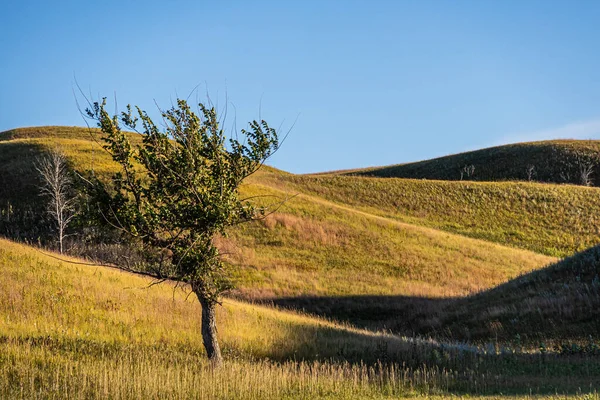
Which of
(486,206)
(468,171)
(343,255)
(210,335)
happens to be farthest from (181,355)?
(468,171)

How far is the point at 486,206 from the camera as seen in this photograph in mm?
68500

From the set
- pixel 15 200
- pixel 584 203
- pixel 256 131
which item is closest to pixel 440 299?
pixel 256 131

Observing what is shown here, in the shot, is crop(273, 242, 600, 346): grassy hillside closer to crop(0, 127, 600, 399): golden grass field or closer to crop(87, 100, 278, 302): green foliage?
crop(0, 127, 600, 399): golden grass field

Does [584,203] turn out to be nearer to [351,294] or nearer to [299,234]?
[299,234]

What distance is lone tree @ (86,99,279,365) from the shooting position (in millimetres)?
13320

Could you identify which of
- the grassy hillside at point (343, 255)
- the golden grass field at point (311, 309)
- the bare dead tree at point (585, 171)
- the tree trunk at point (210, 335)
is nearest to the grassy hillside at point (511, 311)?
the golden grass field at point (311, 309)

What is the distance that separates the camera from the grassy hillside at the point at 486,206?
2357 inches

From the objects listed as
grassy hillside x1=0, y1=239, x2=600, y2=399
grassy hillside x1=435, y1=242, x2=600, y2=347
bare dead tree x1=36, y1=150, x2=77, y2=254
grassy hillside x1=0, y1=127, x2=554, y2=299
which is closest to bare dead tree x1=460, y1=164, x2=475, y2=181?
grassy hillside x1=0, y1=127, x2=554, y2=299

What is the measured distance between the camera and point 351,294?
35.7 m

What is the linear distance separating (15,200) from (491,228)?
48.7 metres

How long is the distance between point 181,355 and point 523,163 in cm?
9896

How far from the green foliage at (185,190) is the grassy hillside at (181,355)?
7.31ft

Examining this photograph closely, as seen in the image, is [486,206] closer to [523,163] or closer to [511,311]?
[523,163]

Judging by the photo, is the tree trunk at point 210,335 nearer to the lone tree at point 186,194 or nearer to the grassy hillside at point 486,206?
the lone tree at point 186,194
